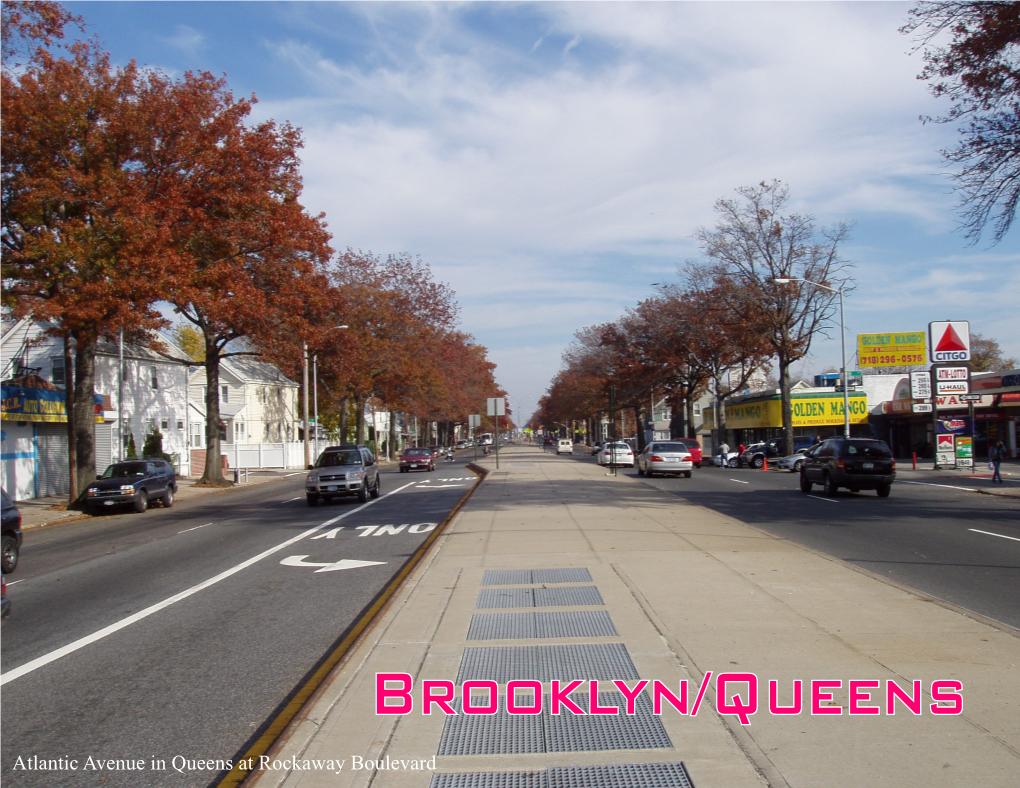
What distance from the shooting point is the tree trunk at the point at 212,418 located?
3609 cm

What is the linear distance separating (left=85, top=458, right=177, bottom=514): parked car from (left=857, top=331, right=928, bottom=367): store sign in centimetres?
3866

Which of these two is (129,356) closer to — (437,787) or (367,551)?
(367,551)

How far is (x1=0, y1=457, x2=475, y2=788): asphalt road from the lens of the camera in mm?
5359

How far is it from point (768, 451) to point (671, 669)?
143 feet

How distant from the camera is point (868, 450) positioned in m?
23.2

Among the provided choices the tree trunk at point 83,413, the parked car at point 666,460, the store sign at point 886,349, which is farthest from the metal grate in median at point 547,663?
the store sign at point 886,349

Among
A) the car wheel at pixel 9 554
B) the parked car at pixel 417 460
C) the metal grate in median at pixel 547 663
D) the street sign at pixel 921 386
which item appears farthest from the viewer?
the parked car at pixel 417 460

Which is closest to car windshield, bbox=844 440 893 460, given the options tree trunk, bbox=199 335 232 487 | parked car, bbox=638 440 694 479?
parked car, bbox=638 440 694 479

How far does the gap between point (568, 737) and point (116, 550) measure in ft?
44.8

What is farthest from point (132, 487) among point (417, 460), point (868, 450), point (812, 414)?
point (812, 414)

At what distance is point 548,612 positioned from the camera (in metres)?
8.20

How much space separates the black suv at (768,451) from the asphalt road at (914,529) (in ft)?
57.4

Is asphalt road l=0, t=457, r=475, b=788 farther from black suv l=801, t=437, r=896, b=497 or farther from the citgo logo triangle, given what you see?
the citgo logo triangle

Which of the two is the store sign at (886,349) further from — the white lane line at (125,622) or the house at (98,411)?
the white lane line at (125,622)
